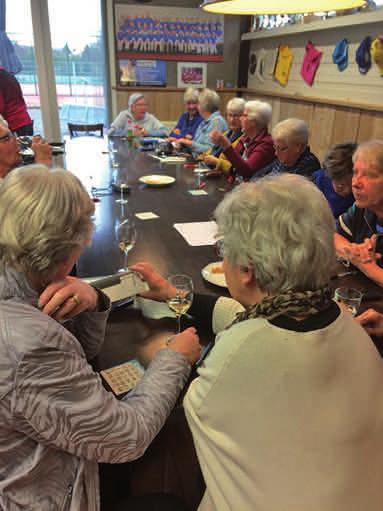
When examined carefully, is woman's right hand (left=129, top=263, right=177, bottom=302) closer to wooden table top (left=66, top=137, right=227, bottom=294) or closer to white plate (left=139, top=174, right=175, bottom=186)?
wooden table top (left=66, top=137, right=227, bottom=294)

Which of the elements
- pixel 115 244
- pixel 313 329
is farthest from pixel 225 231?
pixel 115 244

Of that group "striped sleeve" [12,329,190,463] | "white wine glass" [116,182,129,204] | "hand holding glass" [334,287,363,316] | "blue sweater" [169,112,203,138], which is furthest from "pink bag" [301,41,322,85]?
"striped sleeve" [12,329,190,463]

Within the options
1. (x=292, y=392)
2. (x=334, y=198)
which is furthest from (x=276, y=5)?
(x=292, y=392)

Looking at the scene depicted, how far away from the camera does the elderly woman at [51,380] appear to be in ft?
2.54

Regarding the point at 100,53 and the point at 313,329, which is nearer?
the point at 313,329

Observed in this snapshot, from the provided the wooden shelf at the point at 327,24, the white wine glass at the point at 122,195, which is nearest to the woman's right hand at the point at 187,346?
the white wine glass at the point at 122,195

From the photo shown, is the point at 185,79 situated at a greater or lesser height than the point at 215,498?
greater

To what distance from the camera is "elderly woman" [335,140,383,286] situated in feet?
5.46

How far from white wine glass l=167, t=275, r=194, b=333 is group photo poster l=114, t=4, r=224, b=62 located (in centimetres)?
614

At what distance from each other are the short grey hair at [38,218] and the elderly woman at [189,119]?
4.43m

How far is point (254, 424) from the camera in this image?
0.76m

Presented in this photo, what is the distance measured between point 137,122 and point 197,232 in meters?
3.72

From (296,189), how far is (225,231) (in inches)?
7.1

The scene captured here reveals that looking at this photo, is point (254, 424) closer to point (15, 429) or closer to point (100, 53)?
point (15, 429)
